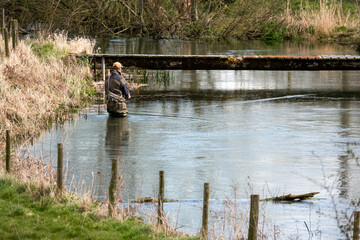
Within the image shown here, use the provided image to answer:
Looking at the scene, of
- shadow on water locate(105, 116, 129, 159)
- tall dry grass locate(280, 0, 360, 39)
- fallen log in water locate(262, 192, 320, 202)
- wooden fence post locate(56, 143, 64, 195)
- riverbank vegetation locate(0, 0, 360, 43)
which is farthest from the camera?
tall dry grass locate(280, 0, 360, 39)

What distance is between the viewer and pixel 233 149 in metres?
12.5

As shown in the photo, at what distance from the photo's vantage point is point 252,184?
32.8ft

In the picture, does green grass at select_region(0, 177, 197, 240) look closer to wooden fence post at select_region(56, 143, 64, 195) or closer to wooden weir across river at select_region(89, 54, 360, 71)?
wooden fence post at select_region(56, 143, 64, 195)

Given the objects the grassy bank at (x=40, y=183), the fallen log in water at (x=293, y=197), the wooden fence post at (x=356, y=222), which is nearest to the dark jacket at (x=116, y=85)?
the grassy bank at (x=40, y=183)

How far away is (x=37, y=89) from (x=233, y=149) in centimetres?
652

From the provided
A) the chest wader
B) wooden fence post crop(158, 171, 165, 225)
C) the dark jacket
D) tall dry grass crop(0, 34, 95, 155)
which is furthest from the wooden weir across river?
→ wooden fence post crop(158, 171, 165, 225)

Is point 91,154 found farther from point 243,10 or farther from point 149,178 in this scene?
point 243,10

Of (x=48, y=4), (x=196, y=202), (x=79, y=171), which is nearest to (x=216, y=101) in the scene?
(x=79, y=171)

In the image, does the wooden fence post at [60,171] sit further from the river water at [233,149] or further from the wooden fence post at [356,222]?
the wooden fence post at [356,222]

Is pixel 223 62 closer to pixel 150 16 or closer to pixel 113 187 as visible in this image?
pixel 113 187

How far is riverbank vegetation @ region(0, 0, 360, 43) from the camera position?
37.9 m

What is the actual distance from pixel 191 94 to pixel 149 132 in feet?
21.1

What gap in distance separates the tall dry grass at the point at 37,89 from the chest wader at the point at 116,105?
1.13 m

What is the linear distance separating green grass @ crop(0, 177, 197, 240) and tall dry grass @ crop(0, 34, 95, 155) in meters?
3.08
